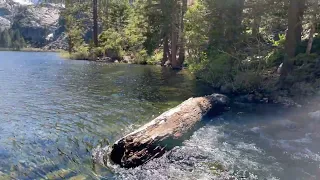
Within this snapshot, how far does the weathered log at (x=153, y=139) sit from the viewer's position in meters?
6.43

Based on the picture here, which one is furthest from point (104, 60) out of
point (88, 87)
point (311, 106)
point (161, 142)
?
point (161, 142)

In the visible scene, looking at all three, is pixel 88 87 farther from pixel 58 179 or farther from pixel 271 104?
pixel 58 179

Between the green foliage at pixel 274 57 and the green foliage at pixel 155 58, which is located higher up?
the green foliage at pixel 274 57

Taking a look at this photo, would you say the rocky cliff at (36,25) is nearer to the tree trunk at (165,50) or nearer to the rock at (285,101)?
the tree trunk at (165,50)

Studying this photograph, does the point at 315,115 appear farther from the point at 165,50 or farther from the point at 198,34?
the point at 165,50

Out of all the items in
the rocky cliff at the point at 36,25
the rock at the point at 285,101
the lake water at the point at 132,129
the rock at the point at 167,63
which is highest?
the rocky cliff at the point at 36,25

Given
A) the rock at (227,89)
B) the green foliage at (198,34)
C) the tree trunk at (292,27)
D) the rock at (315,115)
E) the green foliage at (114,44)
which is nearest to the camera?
the rock at (315,115)

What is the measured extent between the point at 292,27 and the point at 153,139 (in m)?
10.1

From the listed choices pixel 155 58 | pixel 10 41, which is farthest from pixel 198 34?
pixel 10 41

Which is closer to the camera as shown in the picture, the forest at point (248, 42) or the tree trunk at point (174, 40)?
the forest at point (248, 42)

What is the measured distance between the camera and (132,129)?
8.74 m

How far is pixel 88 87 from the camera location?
15.8 meters

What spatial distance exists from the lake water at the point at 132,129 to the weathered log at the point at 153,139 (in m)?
0.26

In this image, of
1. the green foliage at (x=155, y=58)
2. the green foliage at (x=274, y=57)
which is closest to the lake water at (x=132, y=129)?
the green foliage at (x=274, y=57)
